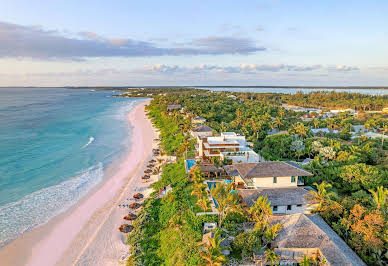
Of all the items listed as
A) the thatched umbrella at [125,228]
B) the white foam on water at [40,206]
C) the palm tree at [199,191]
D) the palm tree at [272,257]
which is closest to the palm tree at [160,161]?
the white foam on water at [40,206]

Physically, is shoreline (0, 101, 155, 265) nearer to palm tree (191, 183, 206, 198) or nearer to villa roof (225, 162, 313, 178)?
palm tree (191, 183, 206, 198)

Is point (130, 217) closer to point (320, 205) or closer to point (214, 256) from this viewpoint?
point (214, 256)

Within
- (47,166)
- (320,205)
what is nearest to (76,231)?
(47,166)

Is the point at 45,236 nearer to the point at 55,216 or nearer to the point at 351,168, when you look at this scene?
the point at 55,216

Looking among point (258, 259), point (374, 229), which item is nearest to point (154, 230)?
point (258, 259)

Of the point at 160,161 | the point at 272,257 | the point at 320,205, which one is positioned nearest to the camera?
the point at 272,257

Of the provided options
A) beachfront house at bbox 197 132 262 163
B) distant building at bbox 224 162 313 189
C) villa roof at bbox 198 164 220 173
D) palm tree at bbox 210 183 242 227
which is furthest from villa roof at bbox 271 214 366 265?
beachfront house at bbox 197 132 262 163
